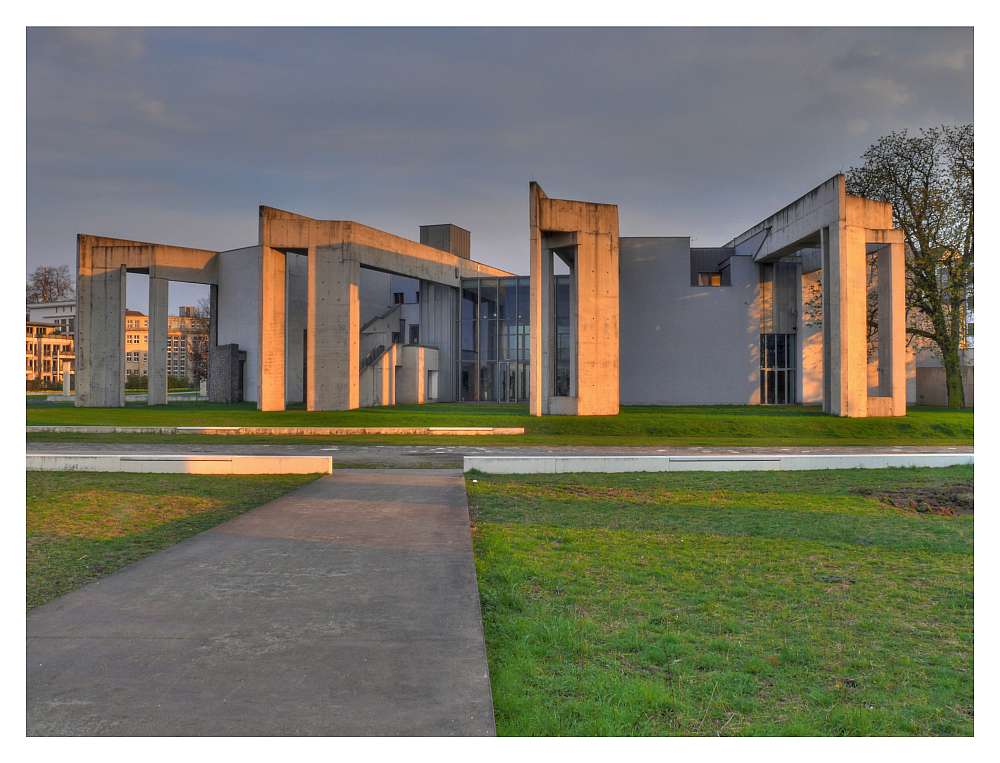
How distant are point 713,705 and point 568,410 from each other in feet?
85.0

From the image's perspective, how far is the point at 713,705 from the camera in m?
3.81

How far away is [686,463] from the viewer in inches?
604

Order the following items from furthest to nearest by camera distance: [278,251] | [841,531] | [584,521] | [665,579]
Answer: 1. [278,251]
2. [584,521]
3. [841,531]
4. [665,579]

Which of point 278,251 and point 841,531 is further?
point 278,251

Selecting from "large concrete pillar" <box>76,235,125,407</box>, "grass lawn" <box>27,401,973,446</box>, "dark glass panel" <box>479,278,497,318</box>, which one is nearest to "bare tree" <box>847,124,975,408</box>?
"grass lawn" <box>27,401,973,446</box>

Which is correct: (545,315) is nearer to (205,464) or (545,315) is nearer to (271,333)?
(271,333)

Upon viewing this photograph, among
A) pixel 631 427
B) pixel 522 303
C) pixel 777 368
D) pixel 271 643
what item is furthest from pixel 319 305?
pixel 271 643

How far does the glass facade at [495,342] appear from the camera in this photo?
4294 cm

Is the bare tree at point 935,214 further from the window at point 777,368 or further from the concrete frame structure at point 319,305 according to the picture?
the concrete frame structure at point 319,305

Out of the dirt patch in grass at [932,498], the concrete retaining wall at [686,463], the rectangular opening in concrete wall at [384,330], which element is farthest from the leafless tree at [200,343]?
the dirt patch in grass at [932,498]

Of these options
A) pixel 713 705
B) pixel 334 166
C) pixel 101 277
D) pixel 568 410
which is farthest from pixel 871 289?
pixel 101 277

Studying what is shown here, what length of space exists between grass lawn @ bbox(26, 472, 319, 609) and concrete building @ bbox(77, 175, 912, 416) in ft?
57.7

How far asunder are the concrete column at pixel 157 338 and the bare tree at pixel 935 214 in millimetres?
37584
